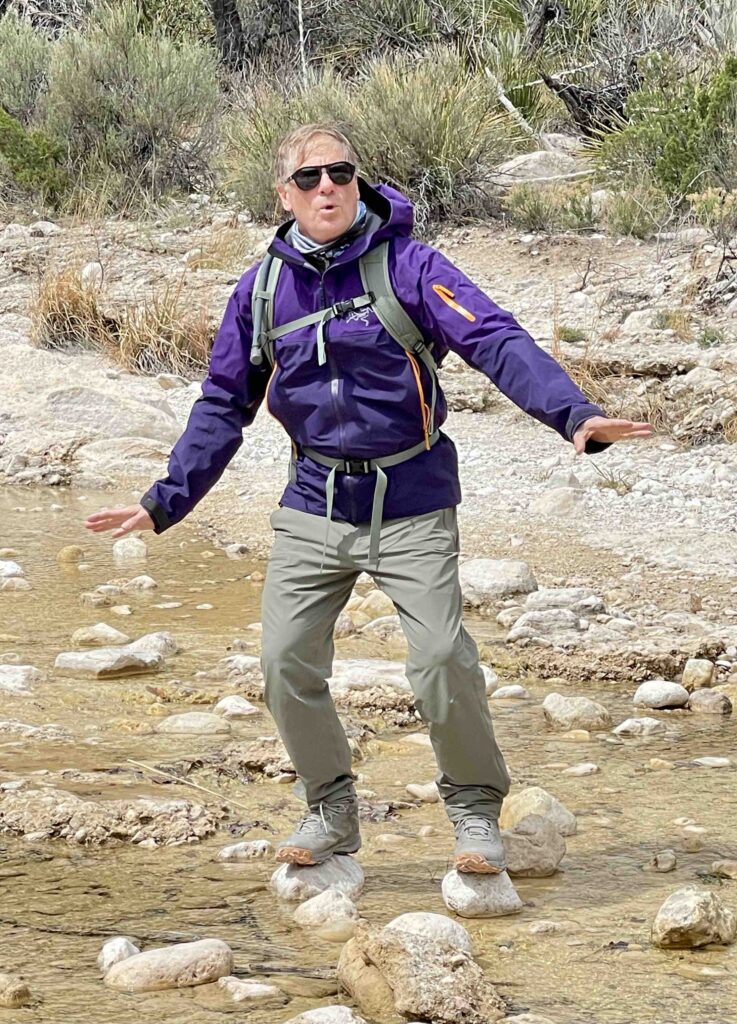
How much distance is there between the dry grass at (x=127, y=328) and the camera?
31.3 feet

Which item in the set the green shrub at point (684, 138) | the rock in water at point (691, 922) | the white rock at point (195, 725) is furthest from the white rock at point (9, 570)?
Result: the green shrub at point (684, 138)

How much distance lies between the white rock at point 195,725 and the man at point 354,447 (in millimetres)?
1065

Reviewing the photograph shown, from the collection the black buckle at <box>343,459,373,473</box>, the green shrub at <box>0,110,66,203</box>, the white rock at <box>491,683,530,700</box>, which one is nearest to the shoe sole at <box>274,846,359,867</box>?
the black buckle at <box>343,459,373,473</box>

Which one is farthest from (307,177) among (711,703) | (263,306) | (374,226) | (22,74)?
(22,74)

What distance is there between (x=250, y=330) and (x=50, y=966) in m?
1.26

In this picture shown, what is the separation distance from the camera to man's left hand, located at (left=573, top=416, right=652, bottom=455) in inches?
104

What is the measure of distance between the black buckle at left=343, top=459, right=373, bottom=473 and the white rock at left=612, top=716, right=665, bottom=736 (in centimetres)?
153

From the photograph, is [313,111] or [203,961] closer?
[203,961]

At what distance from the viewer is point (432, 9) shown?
16703 millimetres

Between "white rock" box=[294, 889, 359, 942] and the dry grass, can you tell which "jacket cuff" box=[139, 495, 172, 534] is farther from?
the dry grass

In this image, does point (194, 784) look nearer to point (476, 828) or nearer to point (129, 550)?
point (476, 828)

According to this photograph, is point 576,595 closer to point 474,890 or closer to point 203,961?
point 474,890

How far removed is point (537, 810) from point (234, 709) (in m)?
1.21

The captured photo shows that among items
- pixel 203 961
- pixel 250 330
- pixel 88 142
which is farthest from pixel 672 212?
pixel 203 961
